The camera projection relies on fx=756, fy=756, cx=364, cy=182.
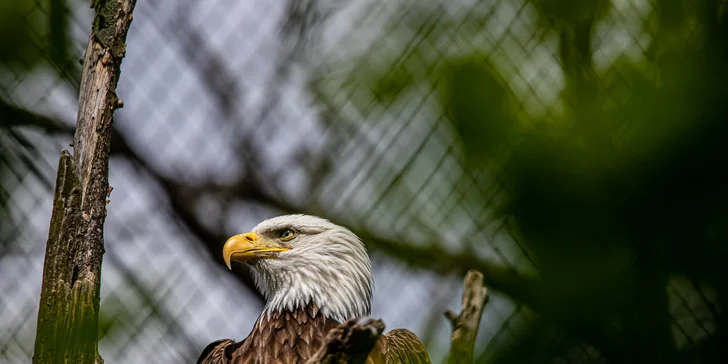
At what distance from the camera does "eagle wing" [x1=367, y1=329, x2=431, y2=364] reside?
2650 millimetres

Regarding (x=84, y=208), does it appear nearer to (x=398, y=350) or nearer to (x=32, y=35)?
(x=32, y=35)

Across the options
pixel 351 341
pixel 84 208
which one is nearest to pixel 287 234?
pixel 84 208

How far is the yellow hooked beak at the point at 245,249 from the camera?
10.00 feet

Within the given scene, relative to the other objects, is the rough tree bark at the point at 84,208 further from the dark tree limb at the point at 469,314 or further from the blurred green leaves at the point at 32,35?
the dark tree limb at the point at 469,314

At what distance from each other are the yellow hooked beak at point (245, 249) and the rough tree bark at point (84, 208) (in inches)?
43.8

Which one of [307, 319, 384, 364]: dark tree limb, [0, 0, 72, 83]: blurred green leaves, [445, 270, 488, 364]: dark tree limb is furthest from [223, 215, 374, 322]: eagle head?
[445, 270, 488, 364]: dark tree limb

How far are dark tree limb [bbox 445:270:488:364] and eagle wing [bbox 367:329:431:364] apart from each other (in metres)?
1.80

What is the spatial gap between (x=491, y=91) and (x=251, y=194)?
3.15 m

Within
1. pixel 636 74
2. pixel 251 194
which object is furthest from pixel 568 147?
pixel 251 194

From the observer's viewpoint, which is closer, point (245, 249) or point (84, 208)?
point (84, 208)

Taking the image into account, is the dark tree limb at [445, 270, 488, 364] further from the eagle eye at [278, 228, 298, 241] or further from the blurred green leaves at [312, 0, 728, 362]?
the eagle eye at [278, 228, 298, 241]

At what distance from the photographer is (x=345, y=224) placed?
339 centimetres

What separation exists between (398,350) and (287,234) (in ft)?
2.58

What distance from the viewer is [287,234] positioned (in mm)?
3252
